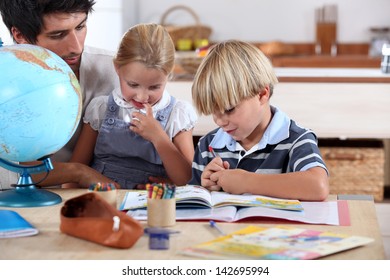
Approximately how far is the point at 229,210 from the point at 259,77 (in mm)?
488

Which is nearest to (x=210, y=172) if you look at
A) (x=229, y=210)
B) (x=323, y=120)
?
(x=229, y=210)

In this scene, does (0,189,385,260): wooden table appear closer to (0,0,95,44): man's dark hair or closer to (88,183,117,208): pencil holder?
(88,183,117,208): pencil holder

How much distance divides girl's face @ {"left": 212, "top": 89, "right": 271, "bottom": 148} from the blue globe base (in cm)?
46

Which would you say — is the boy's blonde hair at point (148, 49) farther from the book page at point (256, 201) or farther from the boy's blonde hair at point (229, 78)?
the book page at point (256, 201)

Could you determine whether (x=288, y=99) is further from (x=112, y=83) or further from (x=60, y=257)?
(x=60, y=257)

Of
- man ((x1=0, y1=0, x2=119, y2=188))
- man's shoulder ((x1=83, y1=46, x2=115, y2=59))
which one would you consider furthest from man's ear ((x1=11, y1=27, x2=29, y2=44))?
man's shoulder ((x1=83, y1=46, x2=115, y2=59))

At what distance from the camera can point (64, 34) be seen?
7.23ft

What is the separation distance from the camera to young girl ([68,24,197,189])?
215cm

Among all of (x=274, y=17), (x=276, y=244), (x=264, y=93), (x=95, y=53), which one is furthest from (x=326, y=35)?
(x=276, y=244)

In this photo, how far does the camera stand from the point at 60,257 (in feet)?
4.30

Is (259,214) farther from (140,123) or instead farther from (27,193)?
(140,123)

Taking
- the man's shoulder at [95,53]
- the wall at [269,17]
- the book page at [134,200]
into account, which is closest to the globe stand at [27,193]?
the book page at [134,200]

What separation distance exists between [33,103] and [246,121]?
57 cm

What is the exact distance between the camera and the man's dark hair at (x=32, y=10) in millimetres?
2152
